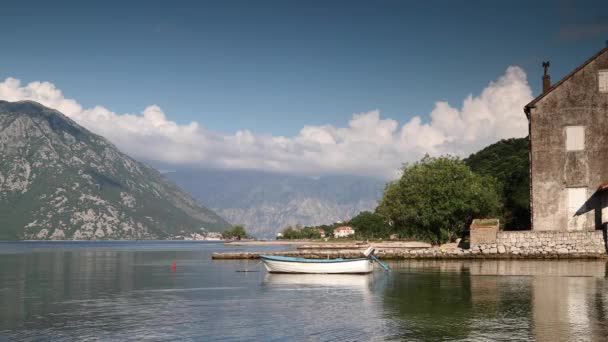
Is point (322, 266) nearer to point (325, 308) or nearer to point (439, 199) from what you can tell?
point (325, 308)

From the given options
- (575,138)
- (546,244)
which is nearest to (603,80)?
(575,138)

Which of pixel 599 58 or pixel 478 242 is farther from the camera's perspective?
pixel 478 242

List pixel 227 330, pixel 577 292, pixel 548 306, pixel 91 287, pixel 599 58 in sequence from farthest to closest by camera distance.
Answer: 1. pixel 599 58
2. pixel 91 287
3. pixel 577 292
4. pixel 548 306
5. pixel 227 330

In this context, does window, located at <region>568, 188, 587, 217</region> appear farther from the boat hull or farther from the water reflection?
the boat hull

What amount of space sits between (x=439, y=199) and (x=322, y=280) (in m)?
31.5

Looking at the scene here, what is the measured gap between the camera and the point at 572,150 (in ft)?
186

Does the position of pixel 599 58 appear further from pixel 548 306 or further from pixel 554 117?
pixel 548 306

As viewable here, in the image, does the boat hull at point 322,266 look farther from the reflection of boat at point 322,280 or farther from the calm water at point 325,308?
the calm water at point 325,308

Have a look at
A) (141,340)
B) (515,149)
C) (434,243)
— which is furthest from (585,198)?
(515,149)

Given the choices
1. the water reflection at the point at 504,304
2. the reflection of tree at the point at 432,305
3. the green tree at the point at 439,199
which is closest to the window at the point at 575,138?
the water reflection at the point at 504,304

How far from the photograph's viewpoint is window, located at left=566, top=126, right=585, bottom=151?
186 ft

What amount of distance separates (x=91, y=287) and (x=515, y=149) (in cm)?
11293

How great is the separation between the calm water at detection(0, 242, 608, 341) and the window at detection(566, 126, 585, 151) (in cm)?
1438

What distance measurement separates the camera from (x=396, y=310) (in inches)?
1066
